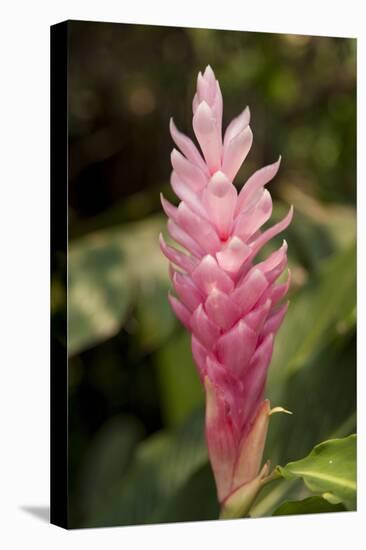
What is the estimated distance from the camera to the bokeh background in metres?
3.60

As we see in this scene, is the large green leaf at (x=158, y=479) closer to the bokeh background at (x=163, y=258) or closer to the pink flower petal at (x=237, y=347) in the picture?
the bokeh background at (x=163, y=258)

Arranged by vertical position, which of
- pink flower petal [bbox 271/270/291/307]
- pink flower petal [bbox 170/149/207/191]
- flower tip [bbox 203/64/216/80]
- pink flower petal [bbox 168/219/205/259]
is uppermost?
flower tip [bbox 203/64/216/80]

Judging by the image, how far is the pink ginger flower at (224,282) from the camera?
3658mm

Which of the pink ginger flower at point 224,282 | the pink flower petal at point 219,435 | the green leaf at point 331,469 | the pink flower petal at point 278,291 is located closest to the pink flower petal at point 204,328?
the pink ginger flower at point 224,282

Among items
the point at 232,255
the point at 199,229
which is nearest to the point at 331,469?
the point at 232,255

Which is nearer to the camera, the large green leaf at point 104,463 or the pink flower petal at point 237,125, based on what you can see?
the large green leaf at point 104,463

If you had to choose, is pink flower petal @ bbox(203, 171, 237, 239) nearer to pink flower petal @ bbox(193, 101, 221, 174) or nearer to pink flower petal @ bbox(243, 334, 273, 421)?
pink flower petal @ bbox(193, 101, 221, 174)

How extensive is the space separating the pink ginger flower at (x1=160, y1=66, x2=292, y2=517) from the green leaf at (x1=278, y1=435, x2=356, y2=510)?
0.12 m

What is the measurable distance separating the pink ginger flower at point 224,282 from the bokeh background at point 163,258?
42 mm

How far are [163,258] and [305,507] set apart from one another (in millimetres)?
850

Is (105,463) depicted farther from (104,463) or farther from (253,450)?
(253,450)

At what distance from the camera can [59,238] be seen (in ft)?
11.9

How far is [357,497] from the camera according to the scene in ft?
13.0

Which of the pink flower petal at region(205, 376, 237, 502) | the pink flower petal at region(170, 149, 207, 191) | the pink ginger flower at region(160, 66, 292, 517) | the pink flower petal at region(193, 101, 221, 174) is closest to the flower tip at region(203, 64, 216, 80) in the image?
the pink ginger flower at region(160, 66, 292, 517)
